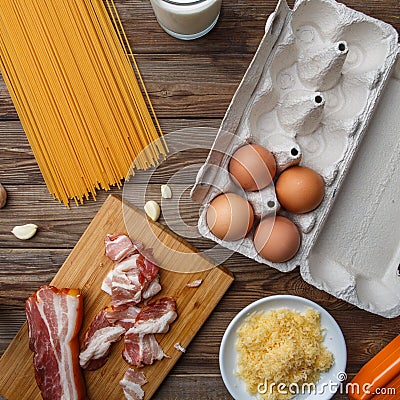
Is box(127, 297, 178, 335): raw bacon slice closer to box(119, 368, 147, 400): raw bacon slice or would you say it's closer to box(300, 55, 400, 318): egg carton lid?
box(119, 368, 147, 400): raw bacon slice

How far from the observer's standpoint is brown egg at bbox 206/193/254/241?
4.02 feet

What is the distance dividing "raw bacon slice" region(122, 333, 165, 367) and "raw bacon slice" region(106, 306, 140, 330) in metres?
0.03

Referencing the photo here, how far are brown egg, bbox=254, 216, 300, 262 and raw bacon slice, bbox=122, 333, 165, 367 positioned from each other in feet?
1.14

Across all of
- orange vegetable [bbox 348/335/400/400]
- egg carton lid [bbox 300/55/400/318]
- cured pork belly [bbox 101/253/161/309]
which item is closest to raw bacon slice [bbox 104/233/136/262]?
cured pork belly [bbox 101/253/161/309]

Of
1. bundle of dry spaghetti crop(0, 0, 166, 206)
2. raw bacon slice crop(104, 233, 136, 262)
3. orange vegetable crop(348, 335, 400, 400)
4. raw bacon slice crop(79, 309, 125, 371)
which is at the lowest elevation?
orange vegetable crop(348, 335, 400, 400)

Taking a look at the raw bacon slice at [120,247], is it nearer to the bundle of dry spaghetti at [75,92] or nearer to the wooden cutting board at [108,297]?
the wooden cutting board at [108,297]

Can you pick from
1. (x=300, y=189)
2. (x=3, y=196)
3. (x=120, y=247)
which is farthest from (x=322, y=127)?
(x=3, y=196)

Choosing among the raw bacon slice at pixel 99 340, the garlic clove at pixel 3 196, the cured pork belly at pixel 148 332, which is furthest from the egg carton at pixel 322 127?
the garlic clove at pixel 3 196

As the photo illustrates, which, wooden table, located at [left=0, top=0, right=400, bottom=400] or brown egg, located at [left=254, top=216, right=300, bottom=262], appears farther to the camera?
wooden table, located at [left=0, top=0, right=400, bottom=400]

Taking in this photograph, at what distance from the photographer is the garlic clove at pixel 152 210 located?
136 cm

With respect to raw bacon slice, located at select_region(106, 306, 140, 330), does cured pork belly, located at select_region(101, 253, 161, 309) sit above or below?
above

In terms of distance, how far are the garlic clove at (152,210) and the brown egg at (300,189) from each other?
30 cm

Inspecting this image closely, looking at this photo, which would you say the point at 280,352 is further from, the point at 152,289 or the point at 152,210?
the point at 152,210

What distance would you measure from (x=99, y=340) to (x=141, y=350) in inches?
4.0
